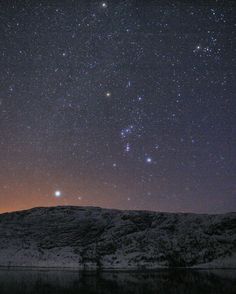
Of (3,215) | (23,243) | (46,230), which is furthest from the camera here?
(3,215)

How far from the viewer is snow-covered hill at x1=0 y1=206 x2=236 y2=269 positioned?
18.2 metres

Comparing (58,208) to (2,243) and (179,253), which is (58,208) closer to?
(2,243)

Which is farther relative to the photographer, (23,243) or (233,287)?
(23,243)

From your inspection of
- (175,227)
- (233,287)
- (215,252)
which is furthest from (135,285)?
(175,227)

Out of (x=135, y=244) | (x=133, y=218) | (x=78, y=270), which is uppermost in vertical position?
(x=133, y=218)

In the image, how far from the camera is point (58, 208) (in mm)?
26062

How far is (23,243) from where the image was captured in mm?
20734

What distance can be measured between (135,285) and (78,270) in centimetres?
740

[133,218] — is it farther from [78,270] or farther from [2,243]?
[2,243]

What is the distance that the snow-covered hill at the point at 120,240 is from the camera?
18156 millimetres

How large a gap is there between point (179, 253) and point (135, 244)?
8.56 feet

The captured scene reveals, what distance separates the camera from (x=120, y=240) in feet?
65.6

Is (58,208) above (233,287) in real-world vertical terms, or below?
above

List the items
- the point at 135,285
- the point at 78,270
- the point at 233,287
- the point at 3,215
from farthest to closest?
1. the point at 3,215
2. the point at 78,270
3. the point at 135,285
4. the point at 233,287
